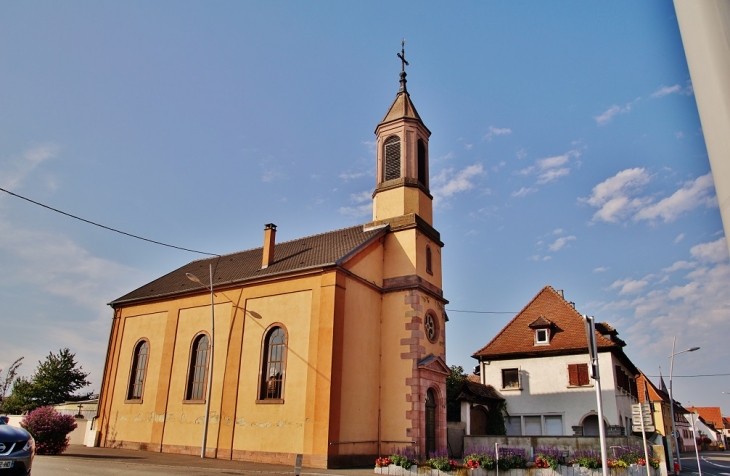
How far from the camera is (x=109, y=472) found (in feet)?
48.4

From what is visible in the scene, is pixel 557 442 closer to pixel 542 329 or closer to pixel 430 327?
pixel 430 327

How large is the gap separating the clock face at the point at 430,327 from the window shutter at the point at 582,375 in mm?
11512

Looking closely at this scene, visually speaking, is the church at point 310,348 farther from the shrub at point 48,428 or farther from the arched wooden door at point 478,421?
the arched wooden door at point 478,421

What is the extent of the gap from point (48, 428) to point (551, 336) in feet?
90.5

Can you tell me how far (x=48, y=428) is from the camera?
20.9 meters

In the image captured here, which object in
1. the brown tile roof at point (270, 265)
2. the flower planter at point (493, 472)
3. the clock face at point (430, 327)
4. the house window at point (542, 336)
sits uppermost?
the brown tile roof at point (270, 265)

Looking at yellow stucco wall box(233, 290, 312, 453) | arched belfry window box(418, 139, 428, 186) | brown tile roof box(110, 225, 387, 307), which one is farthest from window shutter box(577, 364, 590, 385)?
yellow stucco wall box(233, 290, 312, 453)

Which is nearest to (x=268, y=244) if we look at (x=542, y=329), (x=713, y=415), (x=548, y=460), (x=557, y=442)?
(x=548, y=460)

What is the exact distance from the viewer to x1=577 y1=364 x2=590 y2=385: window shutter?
31.0 m

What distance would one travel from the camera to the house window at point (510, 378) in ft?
110

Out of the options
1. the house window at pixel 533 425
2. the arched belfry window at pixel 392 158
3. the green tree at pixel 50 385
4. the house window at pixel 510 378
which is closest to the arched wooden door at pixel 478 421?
the house window at pixel 533 425

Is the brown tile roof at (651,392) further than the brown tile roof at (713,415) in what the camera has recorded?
No

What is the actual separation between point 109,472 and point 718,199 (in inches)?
670

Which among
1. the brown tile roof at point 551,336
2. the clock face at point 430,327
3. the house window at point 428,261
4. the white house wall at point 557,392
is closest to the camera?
the clock face at point 430,327
